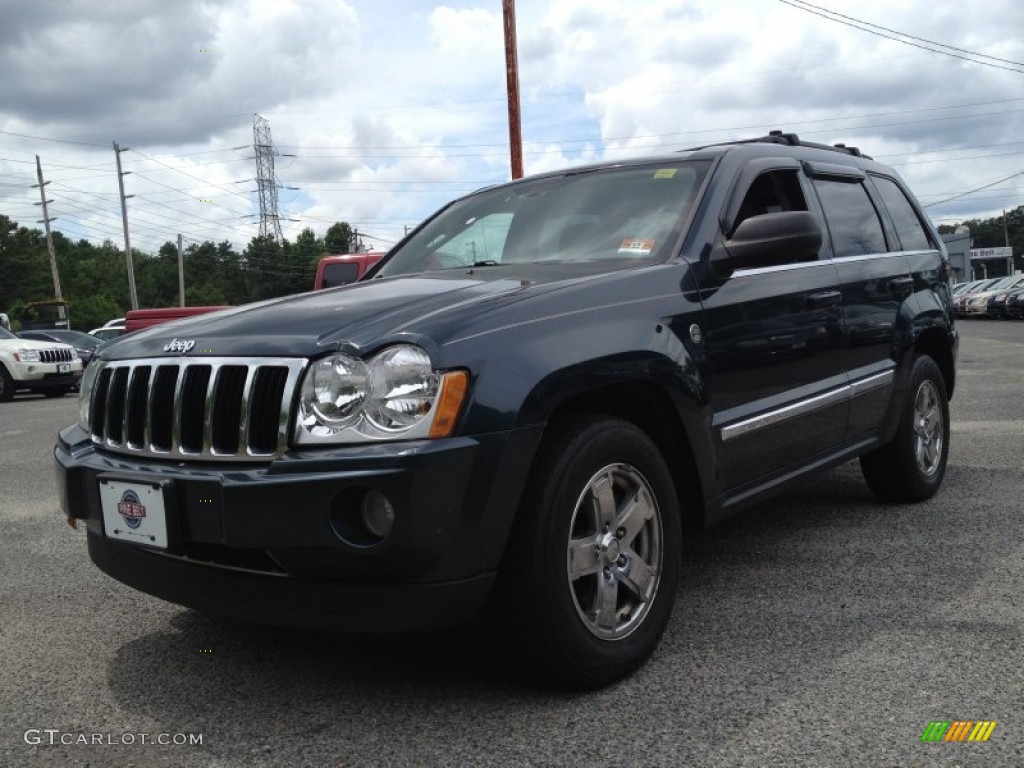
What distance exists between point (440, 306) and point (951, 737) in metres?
1.75

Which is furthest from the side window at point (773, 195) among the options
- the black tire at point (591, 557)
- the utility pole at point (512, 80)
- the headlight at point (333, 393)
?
the utility pole at point (512, 80)

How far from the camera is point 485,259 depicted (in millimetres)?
3879

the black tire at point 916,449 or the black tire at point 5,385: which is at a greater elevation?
the black tire at point 916,449

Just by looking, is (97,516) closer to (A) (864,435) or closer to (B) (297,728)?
(B) (297,728)

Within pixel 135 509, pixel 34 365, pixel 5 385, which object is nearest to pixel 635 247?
pixel 135 509

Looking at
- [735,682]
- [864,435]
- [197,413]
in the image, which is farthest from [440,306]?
[864,435]

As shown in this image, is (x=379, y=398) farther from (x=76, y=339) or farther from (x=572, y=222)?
(x=76, y=339)

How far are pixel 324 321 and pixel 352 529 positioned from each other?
0.65m

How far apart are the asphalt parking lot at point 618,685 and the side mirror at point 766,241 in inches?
48.8

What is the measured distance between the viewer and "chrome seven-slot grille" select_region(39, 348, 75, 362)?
57.8 ft

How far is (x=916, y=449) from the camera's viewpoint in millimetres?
4914

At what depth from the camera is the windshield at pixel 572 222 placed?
3.59m

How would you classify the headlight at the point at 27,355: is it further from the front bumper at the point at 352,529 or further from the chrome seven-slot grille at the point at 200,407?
the front bumper at the point at 352,529

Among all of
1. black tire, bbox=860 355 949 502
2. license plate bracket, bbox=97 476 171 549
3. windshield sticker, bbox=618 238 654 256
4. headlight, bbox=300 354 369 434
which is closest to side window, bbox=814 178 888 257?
black tire, bbox=860 355 949 502
